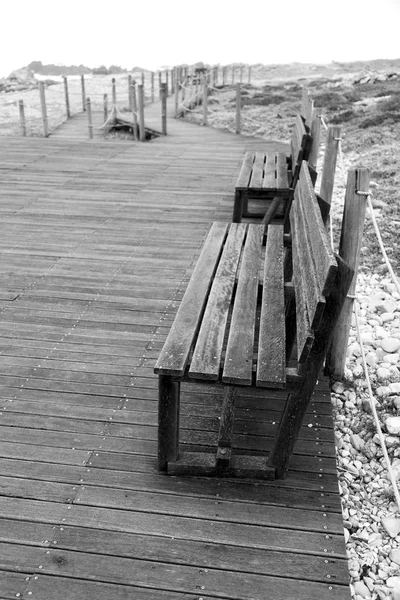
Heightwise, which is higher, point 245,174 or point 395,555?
point 245,174

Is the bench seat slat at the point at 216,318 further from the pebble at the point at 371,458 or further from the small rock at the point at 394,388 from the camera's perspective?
the small rock at the point at 394,388

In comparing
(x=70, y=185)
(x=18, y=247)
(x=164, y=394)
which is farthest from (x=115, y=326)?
(x=70, y=185)

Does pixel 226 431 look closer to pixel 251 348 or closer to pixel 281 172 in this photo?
pixel 251 348

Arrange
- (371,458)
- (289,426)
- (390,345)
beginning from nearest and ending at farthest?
(289,426)
(371,458)
(390,345)

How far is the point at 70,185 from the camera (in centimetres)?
796

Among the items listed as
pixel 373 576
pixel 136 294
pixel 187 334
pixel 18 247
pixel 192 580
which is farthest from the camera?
pixel 18 247

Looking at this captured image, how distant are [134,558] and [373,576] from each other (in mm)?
977

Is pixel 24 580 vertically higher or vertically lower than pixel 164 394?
lower

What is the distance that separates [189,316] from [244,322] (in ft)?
0.92

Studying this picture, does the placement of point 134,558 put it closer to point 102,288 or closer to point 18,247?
point 102,288

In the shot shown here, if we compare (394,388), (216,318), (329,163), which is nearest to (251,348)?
(216,318)

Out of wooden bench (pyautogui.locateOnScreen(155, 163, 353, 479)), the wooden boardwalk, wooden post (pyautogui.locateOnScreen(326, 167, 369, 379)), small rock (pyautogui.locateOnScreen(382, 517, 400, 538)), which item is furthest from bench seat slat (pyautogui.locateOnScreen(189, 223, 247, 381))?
Result: small rock (pyautogui.locateOnScreen(382, 517, 400, 538))

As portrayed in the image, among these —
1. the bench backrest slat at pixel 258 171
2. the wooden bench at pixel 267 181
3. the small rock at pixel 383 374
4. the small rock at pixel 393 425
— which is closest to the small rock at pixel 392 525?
the small rock at pixel 393 425

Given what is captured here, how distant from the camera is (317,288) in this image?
261cm
